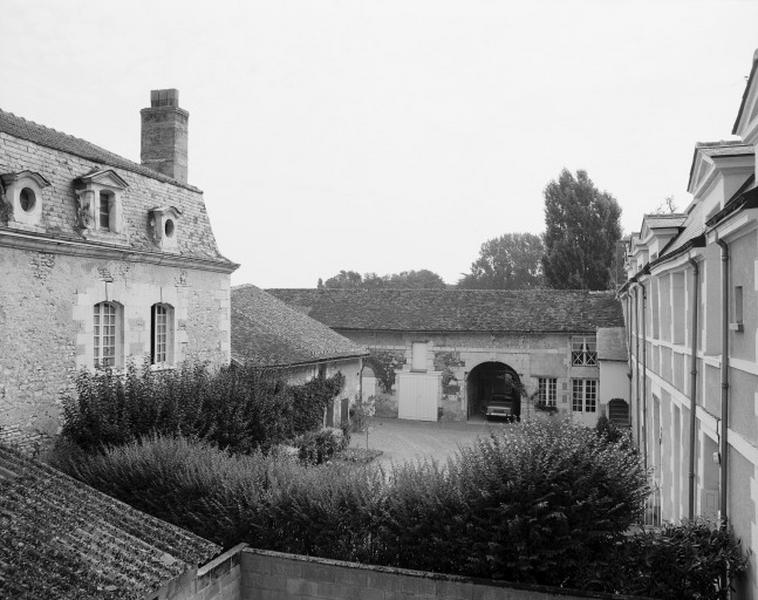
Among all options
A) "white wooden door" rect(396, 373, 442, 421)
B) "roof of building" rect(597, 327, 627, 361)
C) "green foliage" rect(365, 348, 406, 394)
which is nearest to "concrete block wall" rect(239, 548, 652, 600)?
"roof of building" rect(597, 327, 627, 361)

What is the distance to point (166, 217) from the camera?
15.9m

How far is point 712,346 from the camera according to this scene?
31.9 feet

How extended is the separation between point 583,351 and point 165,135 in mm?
20514

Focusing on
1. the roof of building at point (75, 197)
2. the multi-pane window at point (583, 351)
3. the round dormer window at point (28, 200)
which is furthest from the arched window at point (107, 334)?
the multi-pane window at point (583, 351)

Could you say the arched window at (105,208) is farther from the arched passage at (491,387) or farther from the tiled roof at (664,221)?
the arched passage at (491,387)

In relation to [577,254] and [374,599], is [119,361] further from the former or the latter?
[577,254]

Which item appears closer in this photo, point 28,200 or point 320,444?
point 28,200

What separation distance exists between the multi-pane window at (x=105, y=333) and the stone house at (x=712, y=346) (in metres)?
11.4

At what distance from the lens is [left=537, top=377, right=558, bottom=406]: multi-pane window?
3058cm

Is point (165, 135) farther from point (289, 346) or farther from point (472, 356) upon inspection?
point (472, 356)

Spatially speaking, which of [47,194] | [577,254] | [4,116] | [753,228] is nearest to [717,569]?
[753,228]

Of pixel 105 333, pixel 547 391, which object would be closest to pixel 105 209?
pixel 105 333

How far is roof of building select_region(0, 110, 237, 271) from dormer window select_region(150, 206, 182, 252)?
92mm

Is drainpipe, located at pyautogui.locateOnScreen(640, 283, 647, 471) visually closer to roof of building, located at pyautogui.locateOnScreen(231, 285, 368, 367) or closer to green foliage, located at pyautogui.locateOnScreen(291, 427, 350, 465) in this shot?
green foliage, located at pyautogui.locateOnScreen(291, 427, 350, 465)
